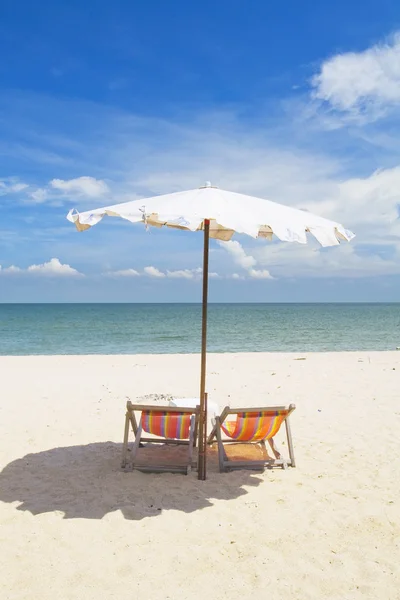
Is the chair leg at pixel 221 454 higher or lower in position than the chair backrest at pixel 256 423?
lower

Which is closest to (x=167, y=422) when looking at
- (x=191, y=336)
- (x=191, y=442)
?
(x=191, y=442)

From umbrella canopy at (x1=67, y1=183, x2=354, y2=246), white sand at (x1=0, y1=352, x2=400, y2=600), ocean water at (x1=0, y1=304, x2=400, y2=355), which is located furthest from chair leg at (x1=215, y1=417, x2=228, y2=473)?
ocean water at (x1=0, y1=304, x2=400, y2=355)

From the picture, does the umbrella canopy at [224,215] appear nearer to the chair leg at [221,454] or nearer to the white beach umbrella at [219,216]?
the white beach umbrella at [219,216]

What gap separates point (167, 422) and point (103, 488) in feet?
2.70

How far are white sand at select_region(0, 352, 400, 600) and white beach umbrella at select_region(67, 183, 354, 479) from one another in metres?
0.77

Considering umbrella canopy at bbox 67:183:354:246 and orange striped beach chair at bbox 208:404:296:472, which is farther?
orange striped beach chair at bbox 208:404:296:472

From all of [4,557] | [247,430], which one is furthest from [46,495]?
[247,430]

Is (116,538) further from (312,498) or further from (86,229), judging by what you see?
(86,229)

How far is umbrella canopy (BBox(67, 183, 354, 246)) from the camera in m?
3.77

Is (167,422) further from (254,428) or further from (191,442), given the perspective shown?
(254,428)

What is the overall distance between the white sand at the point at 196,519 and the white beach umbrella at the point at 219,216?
30.3 inches

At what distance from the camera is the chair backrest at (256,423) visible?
4.77m

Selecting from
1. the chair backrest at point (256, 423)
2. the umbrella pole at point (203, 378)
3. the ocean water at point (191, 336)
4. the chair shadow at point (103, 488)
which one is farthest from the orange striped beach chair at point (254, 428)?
the ocean water at point (191, 336)

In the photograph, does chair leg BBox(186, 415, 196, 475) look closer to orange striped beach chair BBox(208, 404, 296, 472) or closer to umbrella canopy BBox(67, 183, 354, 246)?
orange striped beach chair BBox(208, 404, 296, 472)
